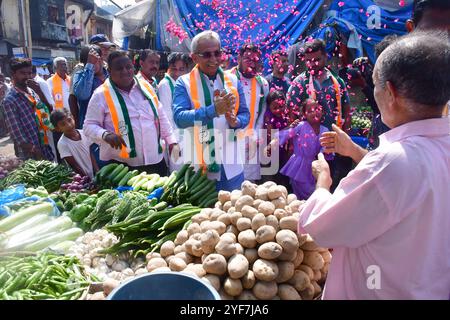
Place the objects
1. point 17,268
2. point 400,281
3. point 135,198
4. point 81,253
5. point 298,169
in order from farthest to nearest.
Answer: point 298,169 → point 135,198 → point 81,253 → point 17,268 → point 400,281

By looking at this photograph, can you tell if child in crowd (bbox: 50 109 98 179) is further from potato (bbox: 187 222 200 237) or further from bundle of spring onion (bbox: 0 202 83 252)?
potato (bbox: 187 222 200 237)

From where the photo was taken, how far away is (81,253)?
248 centimetres

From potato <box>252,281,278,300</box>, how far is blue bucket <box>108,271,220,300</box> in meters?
0.39

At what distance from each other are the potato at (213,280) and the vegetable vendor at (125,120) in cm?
201

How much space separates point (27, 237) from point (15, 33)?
70.5 feet

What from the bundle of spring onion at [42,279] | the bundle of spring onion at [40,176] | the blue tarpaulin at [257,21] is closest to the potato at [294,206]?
the bundle of spring onion at [42,279]

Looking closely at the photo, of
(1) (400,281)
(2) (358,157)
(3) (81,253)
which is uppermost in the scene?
(2) (358,157)

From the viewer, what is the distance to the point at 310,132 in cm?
408

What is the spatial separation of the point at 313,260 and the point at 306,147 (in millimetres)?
2349

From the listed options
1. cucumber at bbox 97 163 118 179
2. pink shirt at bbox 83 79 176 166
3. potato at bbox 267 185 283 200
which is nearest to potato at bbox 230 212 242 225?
potato at bbox 267 185 283 200

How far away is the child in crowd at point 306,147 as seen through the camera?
403 cm
